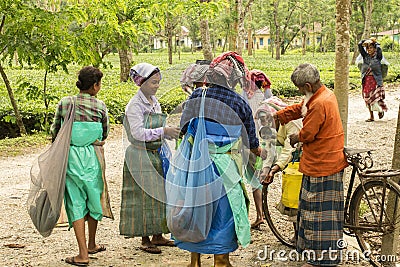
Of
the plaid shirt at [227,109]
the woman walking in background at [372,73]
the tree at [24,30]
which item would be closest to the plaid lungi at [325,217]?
the plaid shirt at [227,109]

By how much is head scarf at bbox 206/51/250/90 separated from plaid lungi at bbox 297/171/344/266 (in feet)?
3.06

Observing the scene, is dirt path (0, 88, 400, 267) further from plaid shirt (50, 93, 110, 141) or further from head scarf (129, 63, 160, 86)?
head scarf (129, 63, 160, 86)

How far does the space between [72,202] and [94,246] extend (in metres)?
0.59

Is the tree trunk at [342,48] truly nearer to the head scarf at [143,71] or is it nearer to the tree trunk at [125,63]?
the head scarf at [143,71]

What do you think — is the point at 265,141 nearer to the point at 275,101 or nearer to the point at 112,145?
the point at 275,101

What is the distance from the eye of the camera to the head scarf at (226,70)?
4066 millimetres

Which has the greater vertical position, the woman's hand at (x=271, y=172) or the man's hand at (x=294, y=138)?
the man's hand at (x=294, y=138)

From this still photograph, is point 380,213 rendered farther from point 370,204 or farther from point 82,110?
point 82,110

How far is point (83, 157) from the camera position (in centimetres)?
460

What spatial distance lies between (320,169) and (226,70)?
3.29 ft

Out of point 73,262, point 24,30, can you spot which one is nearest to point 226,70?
point 73,262

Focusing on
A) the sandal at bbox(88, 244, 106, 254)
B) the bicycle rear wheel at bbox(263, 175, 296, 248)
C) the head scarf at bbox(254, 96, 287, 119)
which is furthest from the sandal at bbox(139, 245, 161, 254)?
the head scarf at bbox(254, 96, 287, 119)

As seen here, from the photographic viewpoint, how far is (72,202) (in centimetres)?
455

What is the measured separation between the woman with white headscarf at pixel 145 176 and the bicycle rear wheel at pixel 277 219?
3.09 feet
